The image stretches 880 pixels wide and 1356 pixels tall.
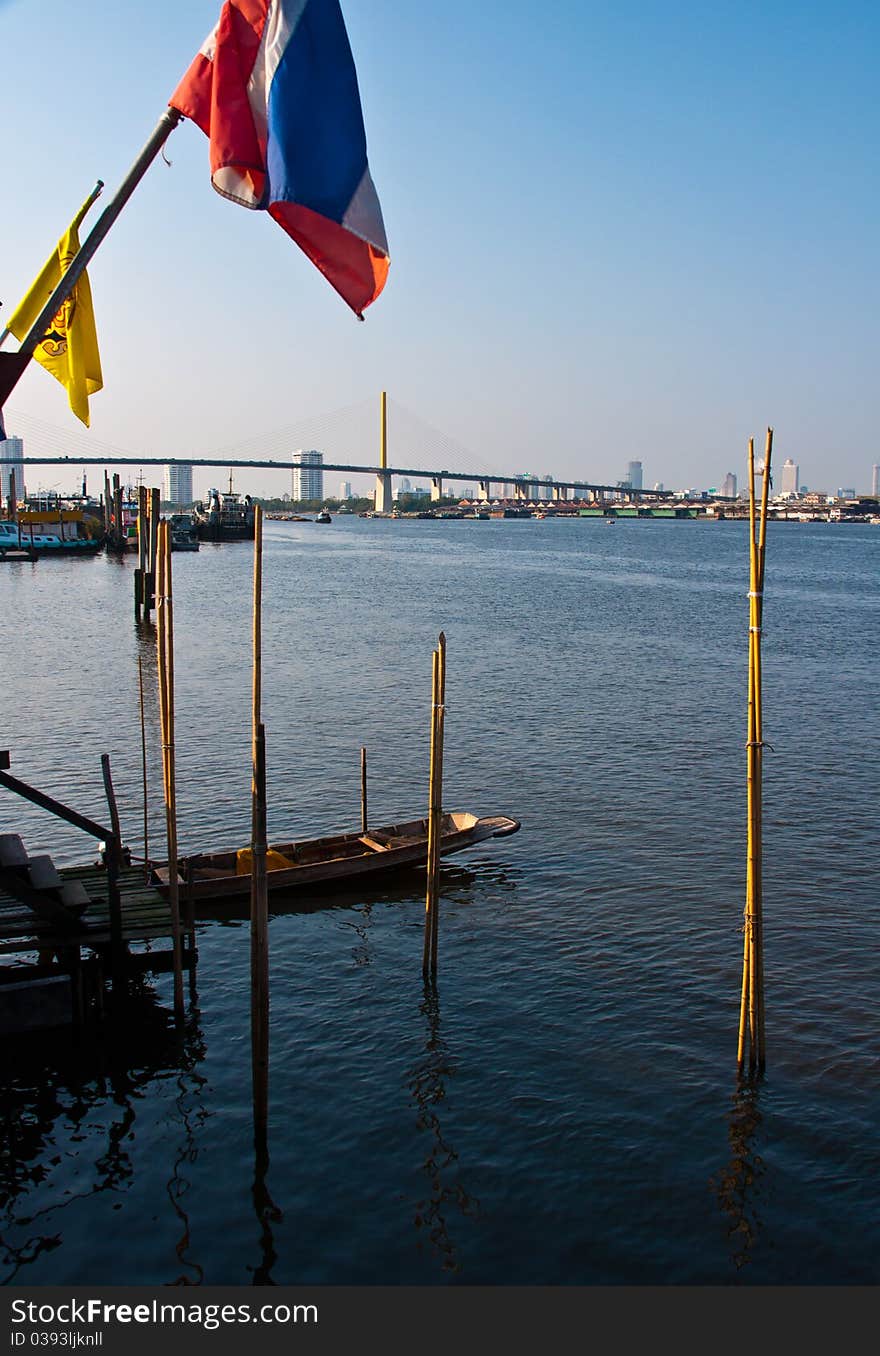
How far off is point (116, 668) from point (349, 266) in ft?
128

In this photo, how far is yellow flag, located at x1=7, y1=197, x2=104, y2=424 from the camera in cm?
988

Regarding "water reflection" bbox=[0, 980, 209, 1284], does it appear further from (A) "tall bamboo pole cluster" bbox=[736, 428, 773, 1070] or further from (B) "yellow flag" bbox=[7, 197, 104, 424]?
(B) "yellow flag" bbox=[7, 197, 104, 424]

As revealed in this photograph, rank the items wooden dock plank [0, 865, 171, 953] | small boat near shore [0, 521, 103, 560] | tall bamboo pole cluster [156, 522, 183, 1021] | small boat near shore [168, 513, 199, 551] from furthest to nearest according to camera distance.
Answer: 1. small boat near shore [168, 513, 199, 551]
2. small boat near shore [0, 521, 103, 560]
3. tall bamboo pole cluster [156, 522, 183, 1021]
4. wooden dock plank [0, 865, 171, 953]

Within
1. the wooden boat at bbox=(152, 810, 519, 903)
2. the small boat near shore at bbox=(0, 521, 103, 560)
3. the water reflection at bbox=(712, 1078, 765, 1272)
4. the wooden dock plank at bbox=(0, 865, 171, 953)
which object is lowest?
the water reflection at bbox=(712, 1078, 765, 1272)

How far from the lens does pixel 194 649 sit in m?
51.9

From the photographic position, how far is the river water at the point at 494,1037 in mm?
11492

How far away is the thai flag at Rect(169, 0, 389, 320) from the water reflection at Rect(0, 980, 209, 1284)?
943cm

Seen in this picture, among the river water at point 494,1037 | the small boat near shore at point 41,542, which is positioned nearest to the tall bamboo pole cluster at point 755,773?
the river water at point 494,1037

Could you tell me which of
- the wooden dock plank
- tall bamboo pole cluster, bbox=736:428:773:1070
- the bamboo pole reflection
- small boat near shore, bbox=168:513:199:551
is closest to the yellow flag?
tall bamboo pole cluster, bbox=736:428:773:1070

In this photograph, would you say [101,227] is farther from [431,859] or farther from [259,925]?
[431,859]

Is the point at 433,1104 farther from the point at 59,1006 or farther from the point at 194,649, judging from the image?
the point at 194,649

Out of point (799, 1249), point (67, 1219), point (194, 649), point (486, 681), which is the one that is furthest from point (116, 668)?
point (799, 1249)

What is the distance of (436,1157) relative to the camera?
12.8m

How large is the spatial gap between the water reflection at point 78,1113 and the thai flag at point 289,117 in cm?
943
